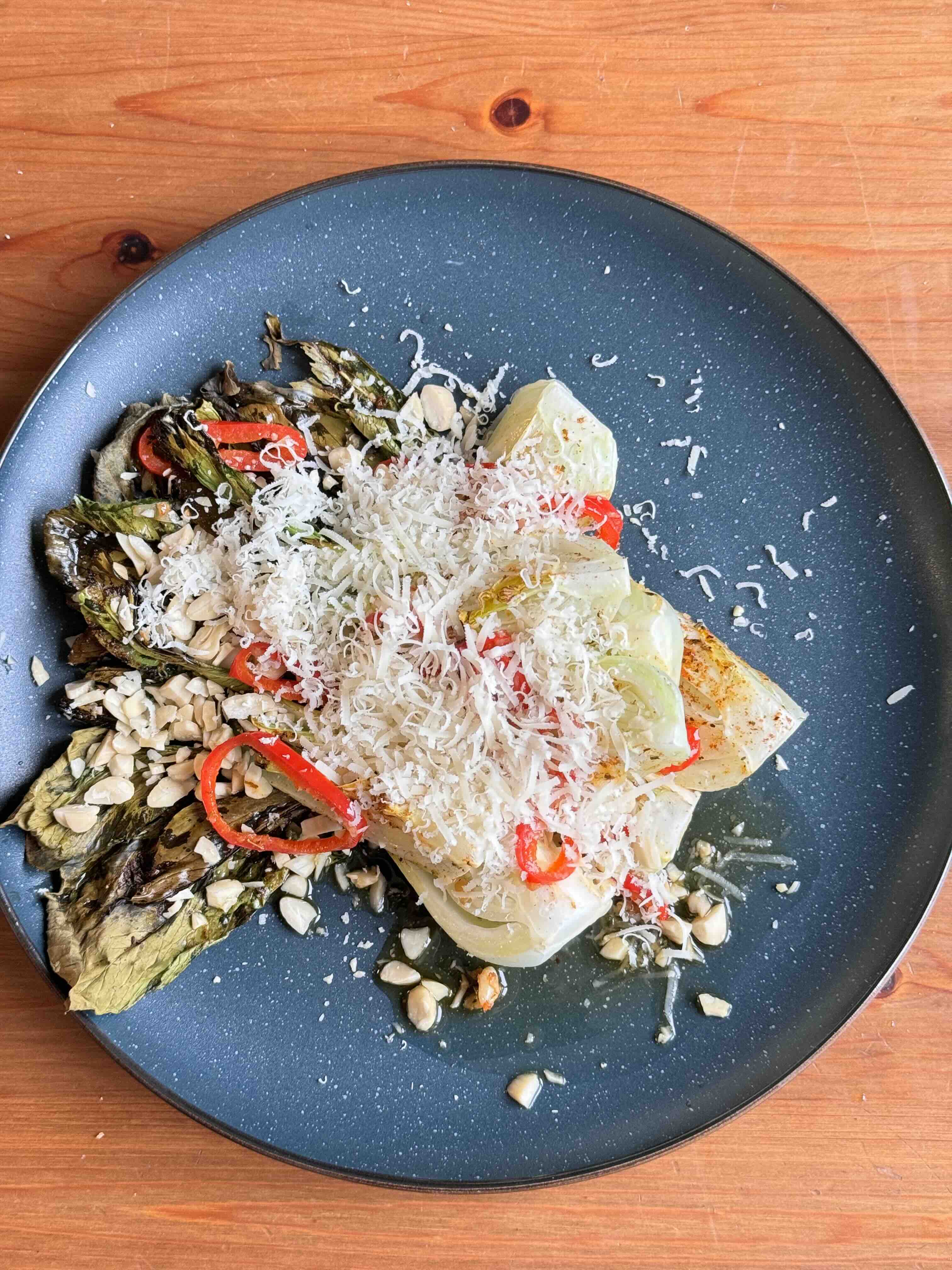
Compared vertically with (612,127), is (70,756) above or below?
below

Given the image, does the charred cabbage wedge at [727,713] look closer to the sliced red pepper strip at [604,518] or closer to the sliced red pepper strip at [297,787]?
the sliced red pepper strip at [604,518]

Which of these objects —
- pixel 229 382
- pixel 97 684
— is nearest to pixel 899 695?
pixel 229 382

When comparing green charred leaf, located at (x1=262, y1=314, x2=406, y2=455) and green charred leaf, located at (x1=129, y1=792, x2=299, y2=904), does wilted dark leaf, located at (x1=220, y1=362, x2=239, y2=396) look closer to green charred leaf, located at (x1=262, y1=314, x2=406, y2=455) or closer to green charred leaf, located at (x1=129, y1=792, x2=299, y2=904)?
green charred leaf, located at (x1=262, y1=314, x2=406, y2=455)

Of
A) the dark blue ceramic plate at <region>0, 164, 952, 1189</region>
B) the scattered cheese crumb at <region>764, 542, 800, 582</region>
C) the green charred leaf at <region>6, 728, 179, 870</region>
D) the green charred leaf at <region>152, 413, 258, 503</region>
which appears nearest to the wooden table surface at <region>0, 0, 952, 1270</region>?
the dark blue ceramic plate at <region>0, 164, 952, 1189</region>

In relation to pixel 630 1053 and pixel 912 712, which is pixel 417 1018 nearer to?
pixel 630 1053

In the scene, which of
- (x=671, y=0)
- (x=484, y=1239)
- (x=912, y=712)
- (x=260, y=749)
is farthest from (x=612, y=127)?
(x=484, y=1239)

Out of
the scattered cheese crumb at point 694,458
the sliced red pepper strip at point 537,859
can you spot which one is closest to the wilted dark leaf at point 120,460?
the sliced red pepper strip at point 537,859

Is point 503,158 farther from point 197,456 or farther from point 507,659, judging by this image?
point 507,659
